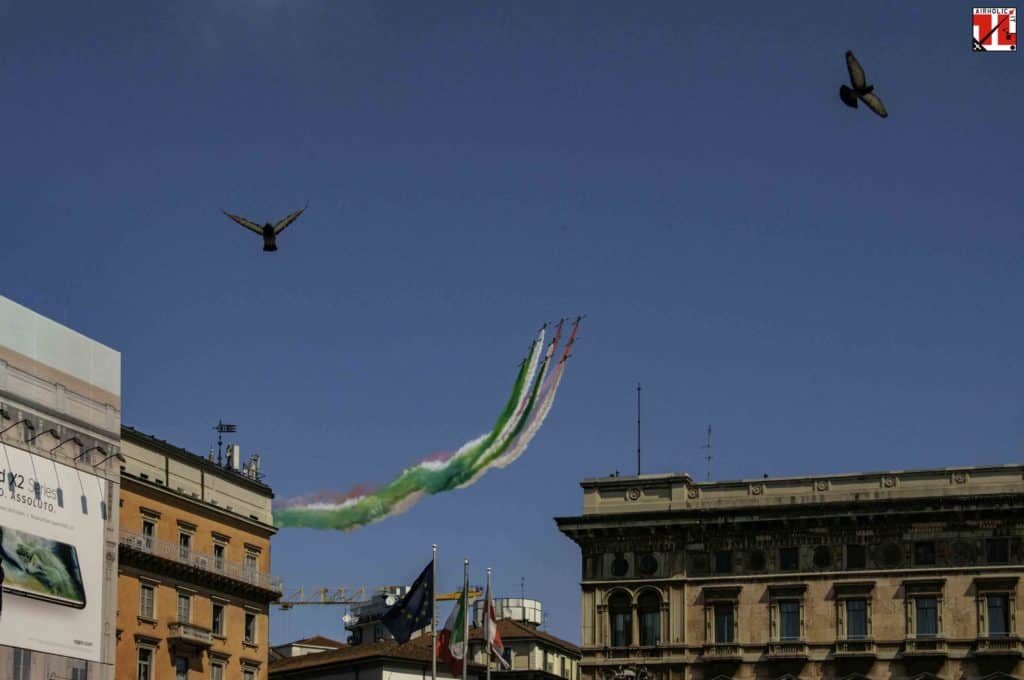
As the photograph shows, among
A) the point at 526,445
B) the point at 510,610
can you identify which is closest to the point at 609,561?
the point at 526,445

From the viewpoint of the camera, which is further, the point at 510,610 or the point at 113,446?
the point at 510,610

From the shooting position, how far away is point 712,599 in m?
106

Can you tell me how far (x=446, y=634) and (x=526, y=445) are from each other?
32823 mm

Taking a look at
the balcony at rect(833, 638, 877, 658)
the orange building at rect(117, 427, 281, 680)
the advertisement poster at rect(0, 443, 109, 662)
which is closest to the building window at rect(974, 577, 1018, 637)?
the balcony at rect(833, 638, 877, 658)

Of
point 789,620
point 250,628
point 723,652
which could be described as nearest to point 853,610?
point 789,620

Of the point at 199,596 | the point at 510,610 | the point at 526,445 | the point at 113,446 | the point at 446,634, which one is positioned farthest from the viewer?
the point at 510,610

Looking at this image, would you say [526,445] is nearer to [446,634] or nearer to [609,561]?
[609,561]

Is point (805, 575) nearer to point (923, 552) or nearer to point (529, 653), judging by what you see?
point (923, 552)

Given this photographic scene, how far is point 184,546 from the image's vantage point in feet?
323

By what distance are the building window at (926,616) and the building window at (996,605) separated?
2.31 meters

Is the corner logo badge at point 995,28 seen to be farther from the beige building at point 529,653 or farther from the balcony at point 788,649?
the beige building at point 529,653

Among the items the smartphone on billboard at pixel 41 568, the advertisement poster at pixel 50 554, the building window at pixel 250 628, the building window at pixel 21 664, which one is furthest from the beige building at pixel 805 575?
the building window at pixel 21 664

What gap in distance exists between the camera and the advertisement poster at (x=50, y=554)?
84.3 m

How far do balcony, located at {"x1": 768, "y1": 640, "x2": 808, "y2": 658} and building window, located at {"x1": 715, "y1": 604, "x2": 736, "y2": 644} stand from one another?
239 centimetres
